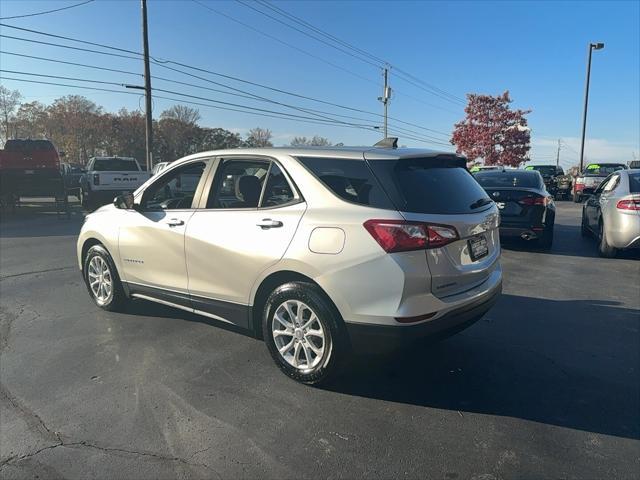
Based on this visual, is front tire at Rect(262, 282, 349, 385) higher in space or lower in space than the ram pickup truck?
lower

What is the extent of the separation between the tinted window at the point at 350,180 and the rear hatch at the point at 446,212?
0.06m

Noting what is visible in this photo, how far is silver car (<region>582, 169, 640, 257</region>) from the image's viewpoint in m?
7.66

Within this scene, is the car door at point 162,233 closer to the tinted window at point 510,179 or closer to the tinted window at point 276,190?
the tinted window at point 276,190

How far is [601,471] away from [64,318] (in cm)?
505

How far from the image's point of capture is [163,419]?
3.19m

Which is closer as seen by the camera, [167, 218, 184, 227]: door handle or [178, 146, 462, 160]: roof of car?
[178, 146, 462, 160]: roof of car

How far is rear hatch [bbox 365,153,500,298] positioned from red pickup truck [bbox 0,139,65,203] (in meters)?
15.8

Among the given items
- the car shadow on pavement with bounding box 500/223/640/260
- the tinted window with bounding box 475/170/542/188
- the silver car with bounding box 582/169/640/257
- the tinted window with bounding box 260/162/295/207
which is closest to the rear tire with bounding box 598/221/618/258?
the silver car with bounding box 582/169/640/257

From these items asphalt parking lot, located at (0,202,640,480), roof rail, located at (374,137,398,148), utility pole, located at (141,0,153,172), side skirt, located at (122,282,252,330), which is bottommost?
asphalt parking lot, located at (0,202,640,480)

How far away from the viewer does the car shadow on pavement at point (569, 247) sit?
353 inches

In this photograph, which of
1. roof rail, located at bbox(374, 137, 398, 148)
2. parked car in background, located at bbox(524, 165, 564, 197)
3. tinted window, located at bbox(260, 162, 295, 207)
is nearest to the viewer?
tinted window, located at bbox(260, 162, 295, 207)

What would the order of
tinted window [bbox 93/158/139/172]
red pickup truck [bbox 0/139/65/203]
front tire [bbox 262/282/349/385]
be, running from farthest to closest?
tinted window [bbox 93/158/139/172] < red pickup truck [bbox 0/139/65/203] < front tire [bbox 262/282/349/385]

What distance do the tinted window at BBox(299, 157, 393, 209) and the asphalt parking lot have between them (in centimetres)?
114

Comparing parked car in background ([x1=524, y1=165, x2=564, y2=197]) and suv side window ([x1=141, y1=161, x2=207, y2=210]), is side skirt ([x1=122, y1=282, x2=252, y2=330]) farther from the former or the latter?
parked car in background ([x1=524, y1=165, x2=564, y2=197])
